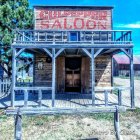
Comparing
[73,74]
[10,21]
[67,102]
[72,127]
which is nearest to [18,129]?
[72,127]

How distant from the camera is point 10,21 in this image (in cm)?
2258

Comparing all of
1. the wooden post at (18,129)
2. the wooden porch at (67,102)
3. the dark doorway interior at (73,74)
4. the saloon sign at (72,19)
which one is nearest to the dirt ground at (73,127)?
the wooden post at (18,129)

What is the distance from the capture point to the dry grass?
947cm

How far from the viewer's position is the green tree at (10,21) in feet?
71.7

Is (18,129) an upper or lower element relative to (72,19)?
lower

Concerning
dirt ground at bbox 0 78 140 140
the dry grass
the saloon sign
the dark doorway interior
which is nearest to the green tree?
the saloon sign

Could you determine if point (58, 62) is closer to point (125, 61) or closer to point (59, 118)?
point (59, 118)

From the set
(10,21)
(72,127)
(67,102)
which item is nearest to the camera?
(72,127)

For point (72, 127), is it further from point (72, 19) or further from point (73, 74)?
point (72, 19)

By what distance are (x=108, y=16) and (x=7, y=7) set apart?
869 cm

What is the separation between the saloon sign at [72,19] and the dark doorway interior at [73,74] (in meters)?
2.52

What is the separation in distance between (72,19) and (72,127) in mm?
10866

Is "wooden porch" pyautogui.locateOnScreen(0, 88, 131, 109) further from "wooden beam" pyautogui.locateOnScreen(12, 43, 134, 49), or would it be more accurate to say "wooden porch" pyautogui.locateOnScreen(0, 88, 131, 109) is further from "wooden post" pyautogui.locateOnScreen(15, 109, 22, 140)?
"wooden post" pyautogui.locateOnScreen(15, 109, 22, 140)

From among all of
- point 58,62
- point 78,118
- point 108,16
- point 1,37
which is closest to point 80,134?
point 78,118
